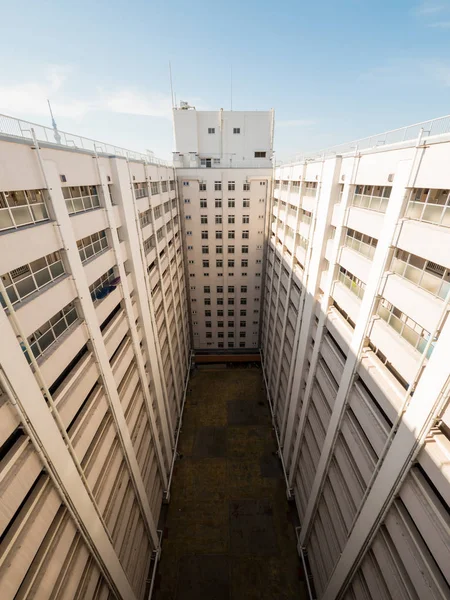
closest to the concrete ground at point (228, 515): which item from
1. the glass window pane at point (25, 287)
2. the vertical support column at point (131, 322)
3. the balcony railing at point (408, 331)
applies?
the vertical support column at point (131, 322)

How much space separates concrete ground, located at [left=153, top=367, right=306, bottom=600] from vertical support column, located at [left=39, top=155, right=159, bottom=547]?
19.9ft

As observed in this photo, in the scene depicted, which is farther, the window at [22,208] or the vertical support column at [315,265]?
the vertical support column at [315,265]

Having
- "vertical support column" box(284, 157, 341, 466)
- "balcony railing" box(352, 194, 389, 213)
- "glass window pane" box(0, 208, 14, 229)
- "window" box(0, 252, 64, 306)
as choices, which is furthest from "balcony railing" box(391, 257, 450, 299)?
"glass window pane" box(0, 208, 14, 229)

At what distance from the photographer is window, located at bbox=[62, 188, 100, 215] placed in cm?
1327

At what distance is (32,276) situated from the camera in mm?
10914

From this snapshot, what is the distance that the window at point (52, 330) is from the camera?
1114cm

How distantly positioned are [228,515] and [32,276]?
91.3 feet

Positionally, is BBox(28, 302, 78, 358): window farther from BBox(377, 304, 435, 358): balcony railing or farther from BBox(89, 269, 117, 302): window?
BBox(377, 304, 435, 358): balcony railing

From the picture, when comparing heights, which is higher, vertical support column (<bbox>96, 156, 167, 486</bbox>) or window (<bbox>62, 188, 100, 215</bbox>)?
window (<bbox>62, 188, 100, 215</bbox>)

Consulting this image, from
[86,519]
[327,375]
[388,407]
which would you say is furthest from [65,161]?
[327,375]

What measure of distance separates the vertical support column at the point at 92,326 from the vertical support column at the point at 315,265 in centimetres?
1417

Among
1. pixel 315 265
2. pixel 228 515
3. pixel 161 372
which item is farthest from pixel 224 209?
pixel 228 515

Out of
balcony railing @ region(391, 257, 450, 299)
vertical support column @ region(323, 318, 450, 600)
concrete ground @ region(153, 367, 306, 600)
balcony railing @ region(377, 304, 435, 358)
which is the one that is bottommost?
concrete ground @ region(153, 367, 306, 600)

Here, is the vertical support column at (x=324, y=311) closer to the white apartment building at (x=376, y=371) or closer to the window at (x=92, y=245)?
the white apartment building at (x=376, y=371)
